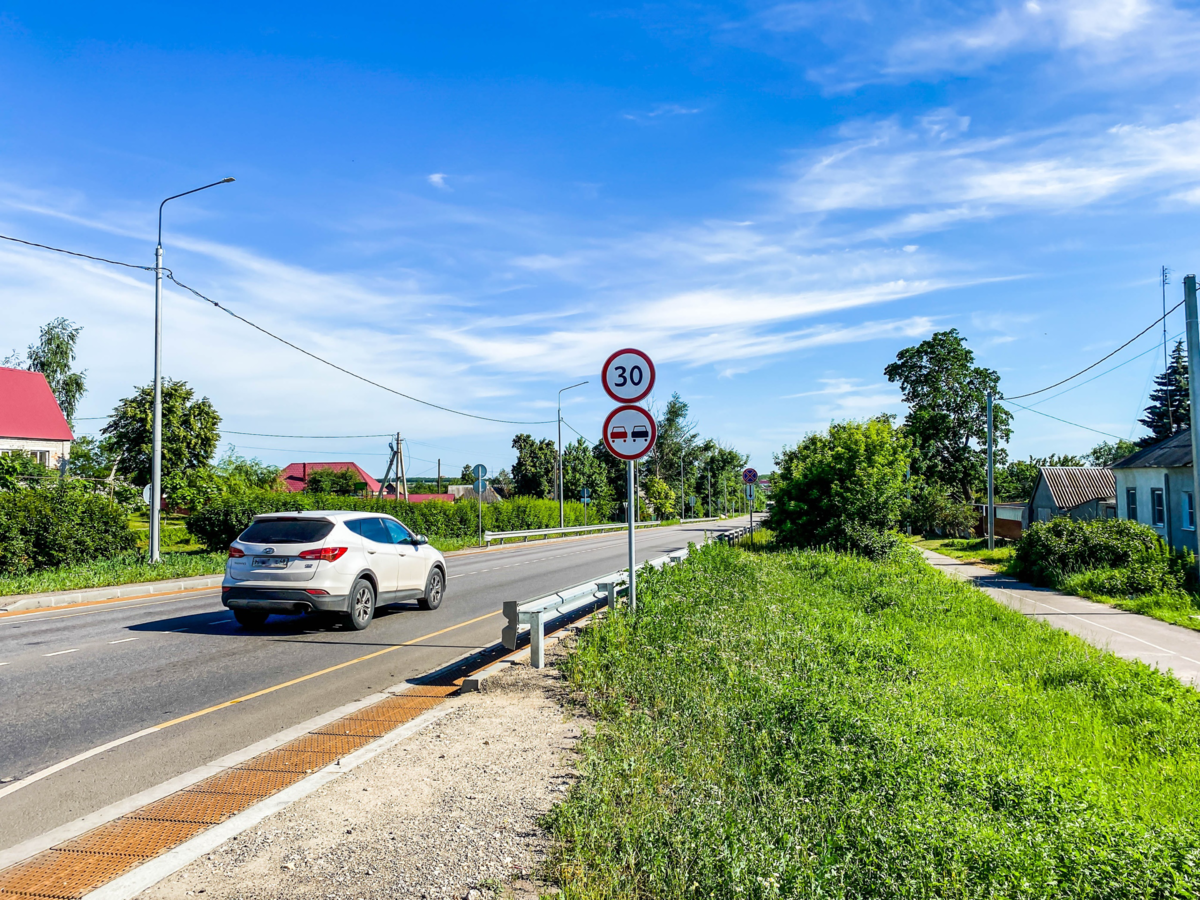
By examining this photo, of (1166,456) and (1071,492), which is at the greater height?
(1166,456)

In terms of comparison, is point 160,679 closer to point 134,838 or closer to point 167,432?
point 134,838

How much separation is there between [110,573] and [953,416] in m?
50.2

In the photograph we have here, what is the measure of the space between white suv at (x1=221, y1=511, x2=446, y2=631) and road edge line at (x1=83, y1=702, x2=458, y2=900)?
208 inches

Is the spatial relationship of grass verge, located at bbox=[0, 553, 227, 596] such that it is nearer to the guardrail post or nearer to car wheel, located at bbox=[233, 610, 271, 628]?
car wheel, located at bbox=[233, 610, 271, 628]

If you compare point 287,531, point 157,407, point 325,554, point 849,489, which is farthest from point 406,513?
point 325,554

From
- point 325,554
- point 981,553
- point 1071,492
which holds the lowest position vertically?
point 981,553

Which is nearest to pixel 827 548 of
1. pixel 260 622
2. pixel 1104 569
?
pixel 1104 569

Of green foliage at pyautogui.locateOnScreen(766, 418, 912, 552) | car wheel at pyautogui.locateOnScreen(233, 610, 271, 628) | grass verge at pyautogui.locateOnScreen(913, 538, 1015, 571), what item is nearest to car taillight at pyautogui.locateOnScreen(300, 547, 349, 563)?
car wheel at pyautogui.locateOnScreen(233, 610, 271, 628)

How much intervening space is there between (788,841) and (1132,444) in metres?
93.2

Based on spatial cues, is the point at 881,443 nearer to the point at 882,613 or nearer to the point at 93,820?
the point at 882,613

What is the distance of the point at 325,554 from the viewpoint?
1053cm

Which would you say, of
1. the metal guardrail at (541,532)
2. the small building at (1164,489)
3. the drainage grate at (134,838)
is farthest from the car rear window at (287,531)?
the metal guardrail at (541,532)

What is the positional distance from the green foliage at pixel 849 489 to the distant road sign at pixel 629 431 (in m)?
13.8

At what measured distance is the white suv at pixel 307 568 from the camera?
10.4 m
